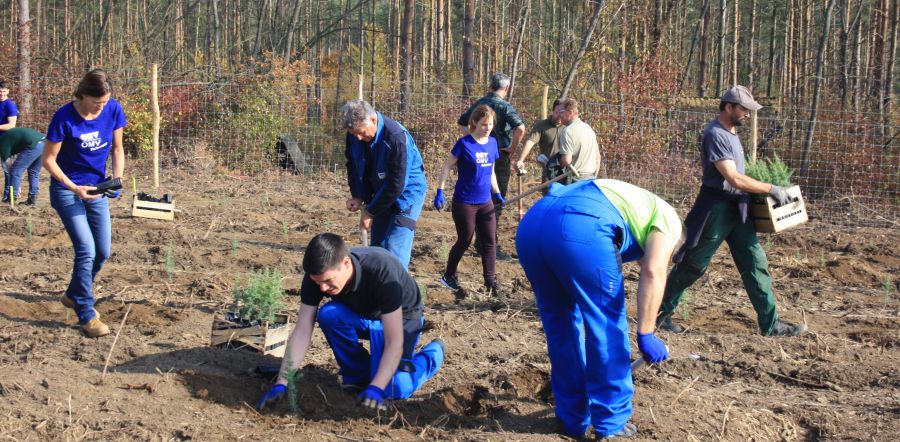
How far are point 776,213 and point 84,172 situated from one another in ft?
15.9

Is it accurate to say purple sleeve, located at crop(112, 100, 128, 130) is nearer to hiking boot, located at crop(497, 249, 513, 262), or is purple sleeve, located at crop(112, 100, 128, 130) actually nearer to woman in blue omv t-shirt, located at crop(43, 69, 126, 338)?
woman in blue omv t-shirt, located at crop(43, 69, 126, 338)

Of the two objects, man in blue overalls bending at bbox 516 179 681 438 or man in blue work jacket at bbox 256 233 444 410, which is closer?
man in blue overalls bending at bbox 516 179 681 438

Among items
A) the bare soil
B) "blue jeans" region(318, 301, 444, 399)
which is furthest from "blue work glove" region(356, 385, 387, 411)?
"blue jeans" region(318, 301, 444, 399)

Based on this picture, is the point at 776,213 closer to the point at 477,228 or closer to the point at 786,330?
the point at 786,330

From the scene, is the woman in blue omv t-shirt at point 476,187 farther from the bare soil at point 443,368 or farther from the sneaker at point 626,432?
the sneaker at point 626,432

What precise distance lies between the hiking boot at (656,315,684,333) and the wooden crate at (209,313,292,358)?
116 inches

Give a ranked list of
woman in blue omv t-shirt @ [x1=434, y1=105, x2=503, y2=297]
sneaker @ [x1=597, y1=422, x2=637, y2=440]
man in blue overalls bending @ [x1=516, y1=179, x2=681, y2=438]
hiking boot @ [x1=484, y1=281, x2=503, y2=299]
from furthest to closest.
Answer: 1. hiking boot @ [x1=484, y1=281, x2=503, y2=299]
2. woman in blue omv t-shirt @ [x1=434, y1=105, x2=503, y2=297]
3. sneaker @ [x1=597, y1=422, x2=637, y2=440]
4. man in blue overalls bending @ [x1=516, y1=179, x2=681, y2=438]

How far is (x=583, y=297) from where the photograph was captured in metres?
3.90

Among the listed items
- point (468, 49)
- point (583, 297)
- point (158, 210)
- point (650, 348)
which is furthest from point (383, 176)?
point (468, 49)

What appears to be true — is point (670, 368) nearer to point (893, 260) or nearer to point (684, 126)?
point (893, 260)

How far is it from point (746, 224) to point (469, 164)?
7.76 ft

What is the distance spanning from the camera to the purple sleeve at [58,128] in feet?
17.9

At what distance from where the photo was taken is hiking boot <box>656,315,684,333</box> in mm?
6641

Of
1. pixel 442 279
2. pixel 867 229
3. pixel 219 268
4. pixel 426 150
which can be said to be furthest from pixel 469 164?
pixel 426 150
